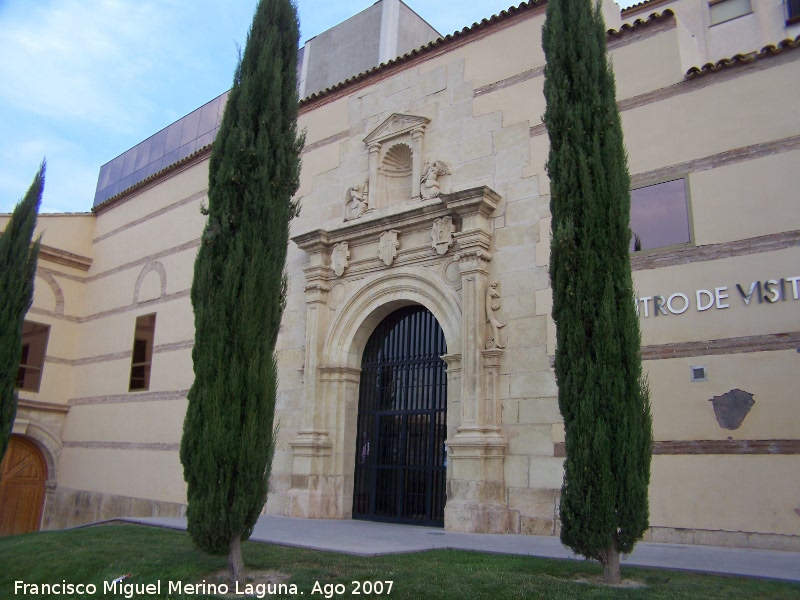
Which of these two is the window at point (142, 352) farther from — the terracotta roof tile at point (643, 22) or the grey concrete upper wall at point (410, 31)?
the terracotta roof tile at point (643, 22)

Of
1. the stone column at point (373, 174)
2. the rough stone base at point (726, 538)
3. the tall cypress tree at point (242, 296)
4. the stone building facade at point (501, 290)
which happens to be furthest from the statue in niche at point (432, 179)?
the rough stone base at point (726, 538)

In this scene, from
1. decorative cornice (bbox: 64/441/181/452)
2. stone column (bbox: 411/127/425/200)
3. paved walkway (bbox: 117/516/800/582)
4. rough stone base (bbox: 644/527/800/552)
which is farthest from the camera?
decorative cornice (bbox: 64/441/181/452)

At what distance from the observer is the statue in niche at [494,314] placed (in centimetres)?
945

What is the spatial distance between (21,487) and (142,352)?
4.73m

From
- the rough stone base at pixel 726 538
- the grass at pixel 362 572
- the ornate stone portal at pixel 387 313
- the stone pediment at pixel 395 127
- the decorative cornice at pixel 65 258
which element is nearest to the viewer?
the grass at pixel 362 572

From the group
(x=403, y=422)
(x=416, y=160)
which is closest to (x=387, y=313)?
(x=403, y=422)

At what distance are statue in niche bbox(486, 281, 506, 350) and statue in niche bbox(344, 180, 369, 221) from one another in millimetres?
3018

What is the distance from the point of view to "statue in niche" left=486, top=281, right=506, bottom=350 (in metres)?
9.45

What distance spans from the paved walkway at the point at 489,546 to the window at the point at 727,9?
1204 cm

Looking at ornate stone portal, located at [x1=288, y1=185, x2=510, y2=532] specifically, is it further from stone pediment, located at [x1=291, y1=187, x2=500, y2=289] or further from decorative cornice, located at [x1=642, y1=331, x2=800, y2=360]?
decorative cornice, located at [x1=642, y1=331, x2=800, y2=360]

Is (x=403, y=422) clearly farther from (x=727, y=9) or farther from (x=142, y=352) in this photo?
(x=727, y=9)

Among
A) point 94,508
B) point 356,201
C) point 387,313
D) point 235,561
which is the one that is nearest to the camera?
point 235,561

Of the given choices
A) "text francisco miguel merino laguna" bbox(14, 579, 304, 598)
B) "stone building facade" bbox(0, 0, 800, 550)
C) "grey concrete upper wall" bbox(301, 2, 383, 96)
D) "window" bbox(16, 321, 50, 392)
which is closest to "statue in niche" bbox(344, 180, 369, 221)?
"stone building facade" bbox(0, 0, 800, 550)

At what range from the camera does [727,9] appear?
14.9m
